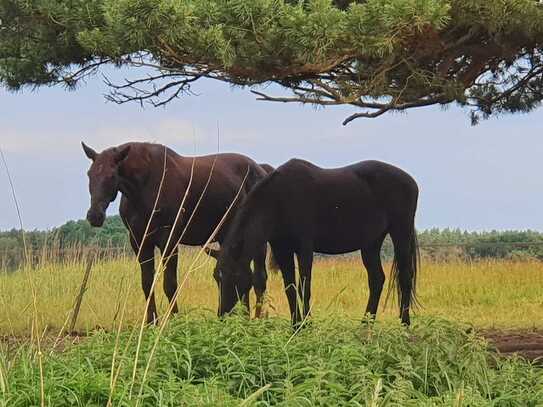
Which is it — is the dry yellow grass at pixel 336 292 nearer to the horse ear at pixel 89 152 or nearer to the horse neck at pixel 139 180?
the horse neck at pixel 139 180

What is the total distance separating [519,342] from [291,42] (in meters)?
4.07

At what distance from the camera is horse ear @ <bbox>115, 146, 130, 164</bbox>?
25.9ft

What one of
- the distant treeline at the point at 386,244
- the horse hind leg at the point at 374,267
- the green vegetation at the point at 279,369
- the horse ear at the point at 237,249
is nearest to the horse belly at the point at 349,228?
the horse hind leg at the point at 374,267

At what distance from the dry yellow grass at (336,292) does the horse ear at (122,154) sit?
164 cm

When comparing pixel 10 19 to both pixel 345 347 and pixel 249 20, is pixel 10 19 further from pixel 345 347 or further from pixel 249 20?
pixel 345 347

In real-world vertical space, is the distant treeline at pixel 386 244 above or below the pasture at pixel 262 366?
above

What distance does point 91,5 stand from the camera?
5.53 meters

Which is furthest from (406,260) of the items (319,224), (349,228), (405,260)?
(319,224)

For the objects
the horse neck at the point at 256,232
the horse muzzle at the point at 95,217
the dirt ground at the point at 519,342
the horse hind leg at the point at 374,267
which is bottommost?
the dirt ground at the point at 519,342

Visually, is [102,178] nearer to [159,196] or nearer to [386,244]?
[159,196]

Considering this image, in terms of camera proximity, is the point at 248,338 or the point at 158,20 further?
the point at 248,338

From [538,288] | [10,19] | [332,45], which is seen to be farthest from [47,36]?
[538,288]

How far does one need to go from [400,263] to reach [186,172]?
2.09 metres

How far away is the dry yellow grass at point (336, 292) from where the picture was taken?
9883 mm
